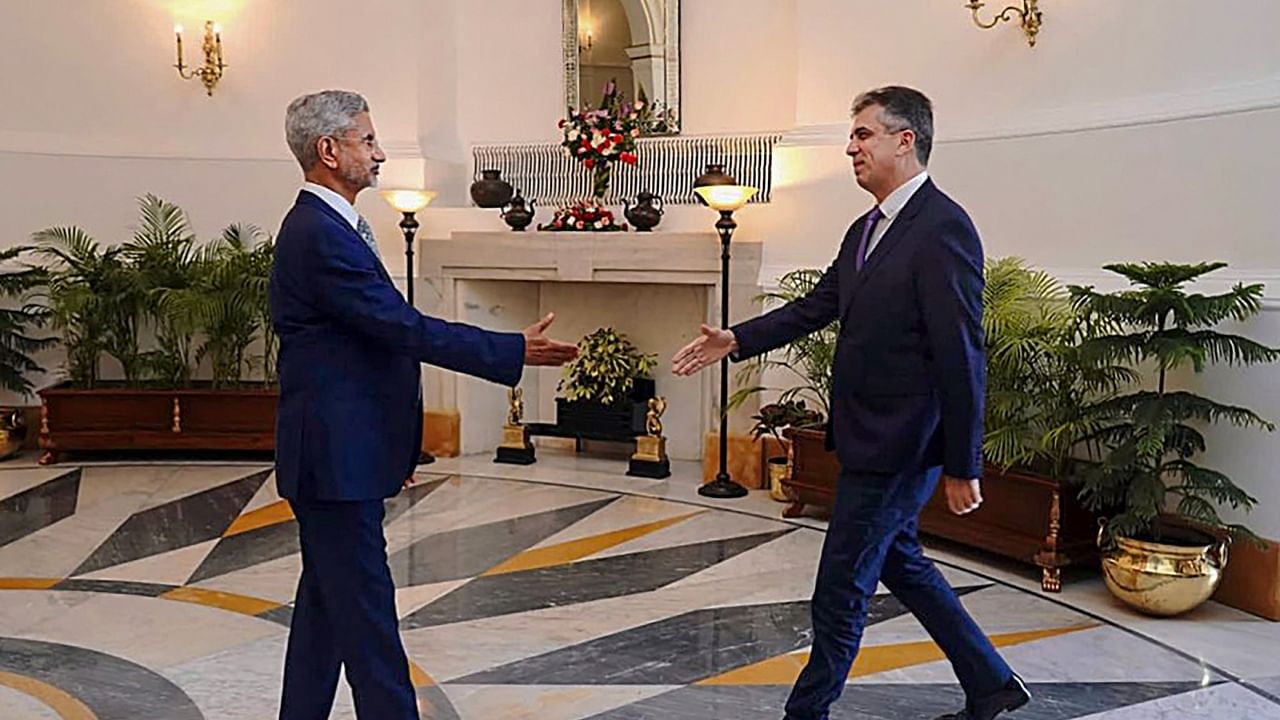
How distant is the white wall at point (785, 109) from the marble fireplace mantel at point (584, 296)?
0.26 meters

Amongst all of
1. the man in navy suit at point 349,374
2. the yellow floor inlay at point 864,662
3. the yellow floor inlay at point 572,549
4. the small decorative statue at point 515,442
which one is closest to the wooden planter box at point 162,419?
the small decorative statue at point 515,442

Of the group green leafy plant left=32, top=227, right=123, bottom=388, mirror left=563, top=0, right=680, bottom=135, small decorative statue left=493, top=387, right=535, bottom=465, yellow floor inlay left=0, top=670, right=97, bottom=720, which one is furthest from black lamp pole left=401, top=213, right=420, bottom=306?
yellow floor inlay left=0, top=670, right=97, bottom=720

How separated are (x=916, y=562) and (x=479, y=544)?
109 inches

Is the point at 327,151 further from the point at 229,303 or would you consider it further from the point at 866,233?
the point at 229,303

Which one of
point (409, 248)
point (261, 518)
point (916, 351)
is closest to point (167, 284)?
point (409, 248)

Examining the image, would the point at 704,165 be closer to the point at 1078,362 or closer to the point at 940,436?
the point at 1078,362

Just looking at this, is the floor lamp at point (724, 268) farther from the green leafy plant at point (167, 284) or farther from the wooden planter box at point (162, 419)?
the green leafy plant at point (167, 284)

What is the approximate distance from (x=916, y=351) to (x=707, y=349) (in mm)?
719

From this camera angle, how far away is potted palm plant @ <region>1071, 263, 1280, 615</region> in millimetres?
4188

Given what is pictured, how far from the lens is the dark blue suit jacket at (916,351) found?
281 centimetres

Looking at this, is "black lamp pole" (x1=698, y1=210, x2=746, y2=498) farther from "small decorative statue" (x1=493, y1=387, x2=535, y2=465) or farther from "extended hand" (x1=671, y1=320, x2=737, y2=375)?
"extended hand" (x1=671, y1=320, x2=737, y2=375)

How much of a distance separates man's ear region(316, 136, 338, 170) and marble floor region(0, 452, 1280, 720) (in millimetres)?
1660

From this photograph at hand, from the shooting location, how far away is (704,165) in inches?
287

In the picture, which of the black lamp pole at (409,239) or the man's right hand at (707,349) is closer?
the man's right hand at (707,349)
